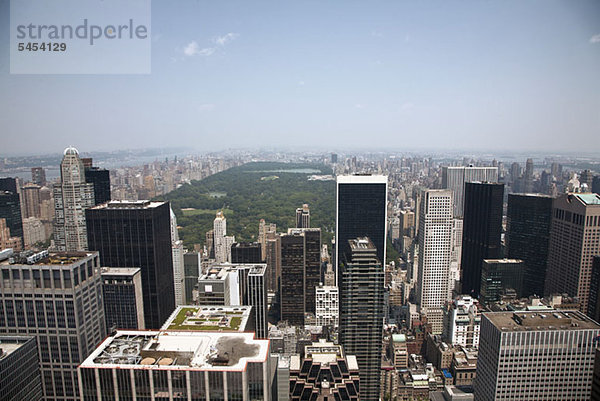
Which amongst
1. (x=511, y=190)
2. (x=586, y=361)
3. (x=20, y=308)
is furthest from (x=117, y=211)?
(x=511, y=190)

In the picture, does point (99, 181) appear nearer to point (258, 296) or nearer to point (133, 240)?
point (133, 240)

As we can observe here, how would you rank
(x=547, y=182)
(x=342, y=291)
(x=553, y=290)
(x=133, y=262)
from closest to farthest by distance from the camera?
(x=342, y=291) < (x=133, y=262) < (x=553, y=290) < (x=547, y=182)

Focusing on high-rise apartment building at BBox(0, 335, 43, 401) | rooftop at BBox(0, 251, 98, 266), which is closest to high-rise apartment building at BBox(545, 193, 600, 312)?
rooftop at BBox(0, 251, 98, 266)

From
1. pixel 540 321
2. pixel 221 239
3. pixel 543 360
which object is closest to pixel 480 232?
pixel 540 321

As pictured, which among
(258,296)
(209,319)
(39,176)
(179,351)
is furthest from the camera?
(258,296)

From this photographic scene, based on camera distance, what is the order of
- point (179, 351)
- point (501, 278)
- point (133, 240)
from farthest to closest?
1. point (501, 278)
2. point (133, 240)
3. point (179, 351)

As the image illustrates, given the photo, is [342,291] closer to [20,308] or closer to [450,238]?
[20,308]
